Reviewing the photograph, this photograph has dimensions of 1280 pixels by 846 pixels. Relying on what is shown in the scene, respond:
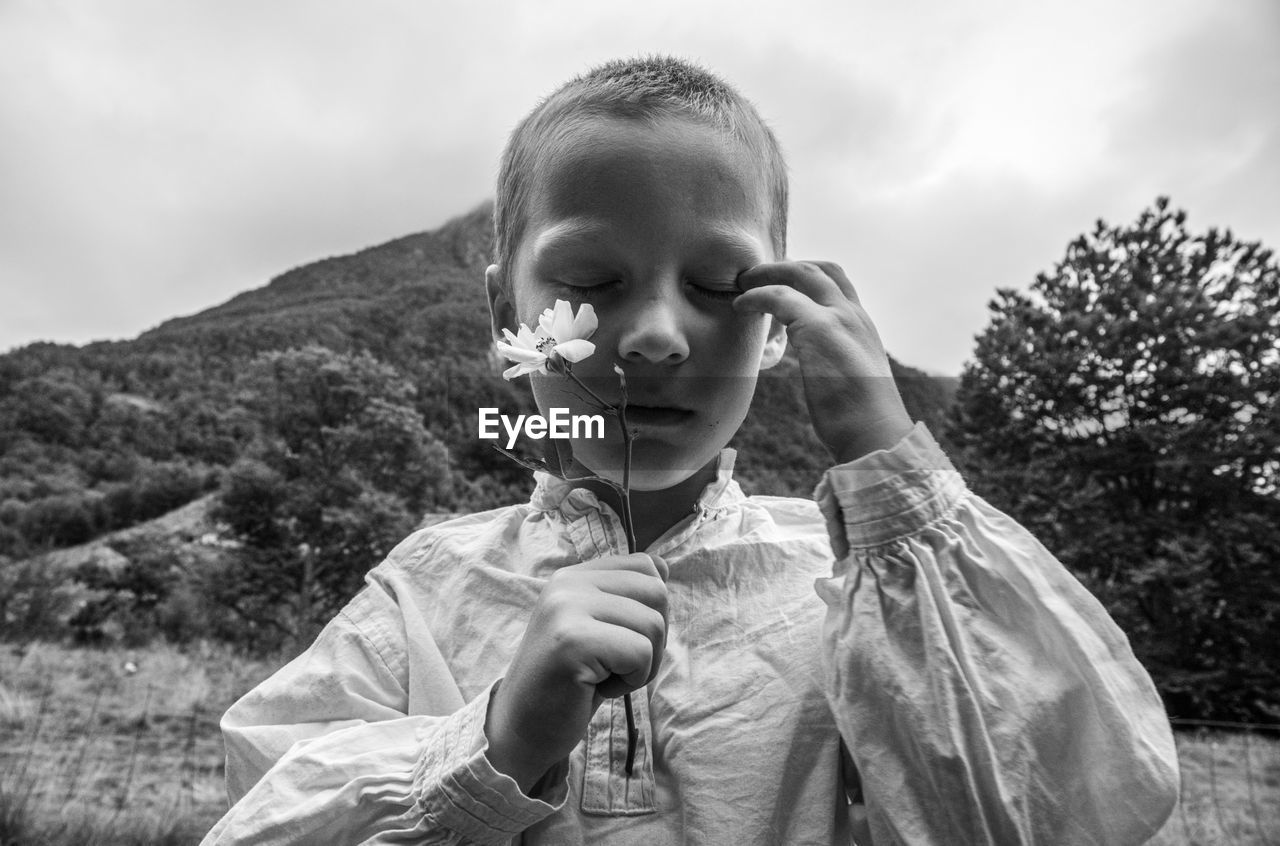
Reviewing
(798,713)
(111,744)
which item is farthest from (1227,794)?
(111,744)

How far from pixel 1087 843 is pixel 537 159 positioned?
0.99 metres

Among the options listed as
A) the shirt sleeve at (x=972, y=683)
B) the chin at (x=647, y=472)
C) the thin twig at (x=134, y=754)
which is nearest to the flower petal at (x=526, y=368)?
A: the chin at (x=647, y=472)

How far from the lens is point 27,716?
22.3 ft

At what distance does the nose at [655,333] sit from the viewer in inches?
29.5

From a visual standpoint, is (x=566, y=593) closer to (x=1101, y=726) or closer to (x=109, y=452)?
(x=1101, y=726)

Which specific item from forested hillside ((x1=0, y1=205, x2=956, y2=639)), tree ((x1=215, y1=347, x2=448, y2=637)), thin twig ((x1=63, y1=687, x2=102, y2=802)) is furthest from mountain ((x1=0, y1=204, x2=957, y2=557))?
thin twig ((x1=63, y1=687, x2=102, y2=802))

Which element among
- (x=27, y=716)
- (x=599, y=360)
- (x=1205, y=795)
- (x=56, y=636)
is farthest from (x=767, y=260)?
(x=56, y=636)

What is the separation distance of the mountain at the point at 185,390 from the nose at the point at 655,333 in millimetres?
8960

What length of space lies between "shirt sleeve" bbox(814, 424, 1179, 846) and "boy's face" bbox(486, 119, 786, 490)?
0.66 feet

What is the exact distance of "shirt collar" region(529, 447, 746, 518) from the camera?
1.04 m

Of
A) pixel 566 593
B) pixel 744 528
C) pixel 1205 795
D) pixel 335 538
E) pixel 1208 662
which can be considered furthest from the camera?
pixel 335 538

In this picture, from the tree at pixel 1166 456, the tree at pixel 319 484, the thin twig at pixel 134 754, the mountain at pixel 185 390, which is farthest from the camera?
the mountain at pixel 185 390

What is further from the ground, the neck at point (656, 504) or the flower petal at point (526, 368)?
the flower petal at point (526, 368)

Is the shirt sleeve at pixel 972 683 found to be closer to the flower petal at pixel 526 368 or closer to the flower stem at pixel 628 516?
the flower stem at pixel 628 516
